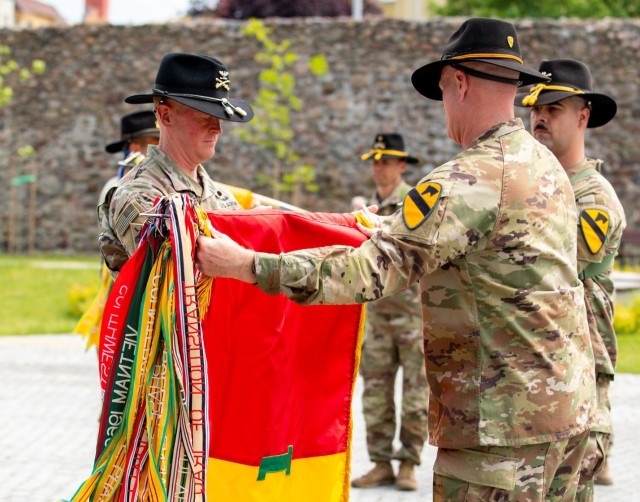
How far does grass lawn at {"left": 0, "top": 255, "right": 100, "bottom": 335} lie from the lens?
45.5 ft

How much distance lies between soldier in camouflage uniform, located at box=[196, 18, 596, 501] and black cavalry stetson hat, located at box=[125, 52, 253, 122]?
89 cm

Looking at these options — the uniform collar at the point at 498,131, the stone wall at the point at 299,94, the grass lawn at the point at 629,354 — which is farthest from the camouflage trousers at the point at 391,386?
the stone wall at the point at 299,94

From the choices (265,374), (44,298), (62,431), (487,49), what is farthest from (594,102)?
(44,298)

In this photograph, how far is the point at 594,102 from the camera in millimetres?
5281

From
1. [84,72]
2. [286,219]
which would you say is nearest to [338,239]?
[286,219]

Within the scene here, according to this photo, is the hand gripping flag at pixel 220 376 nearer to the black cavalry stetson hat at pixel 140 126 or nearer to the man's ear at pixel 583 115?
the man's ear at pixel 583 115

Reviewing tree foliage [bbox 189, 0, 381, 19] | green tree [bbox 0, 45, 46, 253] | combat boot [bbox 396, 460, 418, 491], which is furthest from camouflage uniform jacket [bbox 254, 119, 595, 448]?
tree foliage [bbox 189, 0, 381, 19]

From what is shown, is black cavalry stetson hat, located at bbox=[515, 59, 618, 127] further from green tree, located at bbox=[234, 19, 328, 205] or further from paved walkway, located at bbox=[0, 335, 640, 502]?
green tree, located at bbox=[234, 19, 328, 205]

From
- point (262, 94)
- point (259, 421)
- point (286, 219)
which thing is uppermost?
point (262, 94)

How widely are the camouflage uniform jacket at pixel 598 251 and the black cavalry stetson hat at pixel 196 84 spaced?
1629 millimetres

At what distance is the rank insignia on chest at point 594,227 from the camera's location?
4582 mm

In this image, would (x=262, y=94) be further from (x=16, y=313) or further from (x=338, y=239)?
(x=338, y=239)

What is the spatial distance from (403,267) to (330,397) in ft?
3.03

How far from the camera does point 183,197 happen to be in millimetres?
3285
